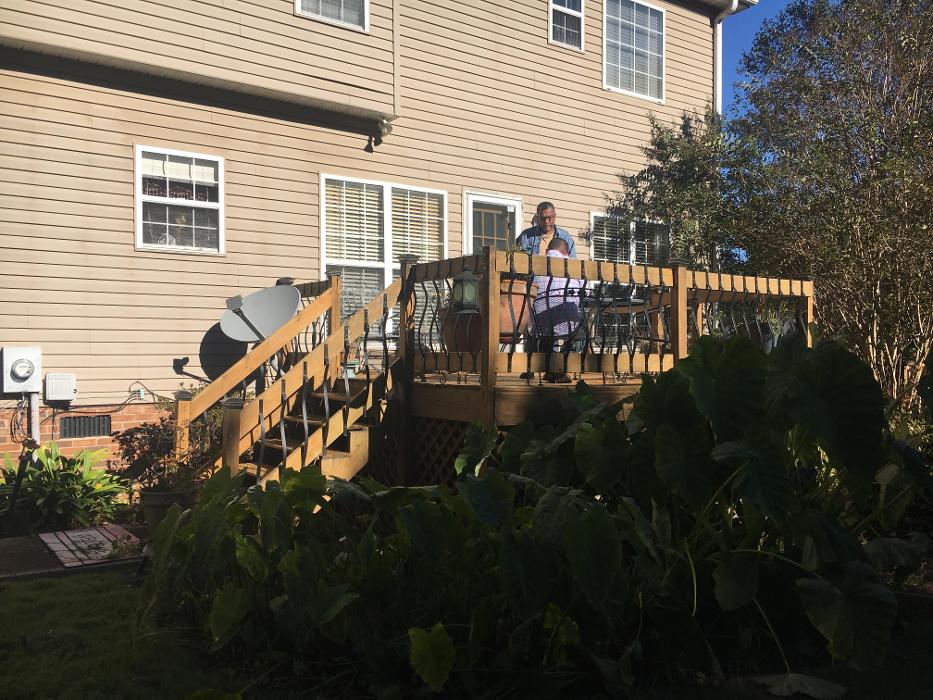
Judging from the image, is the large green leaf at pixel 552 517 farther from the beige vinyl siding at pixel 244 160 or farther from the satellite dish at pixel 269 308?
the beige vinyl siding at pixel 244 160

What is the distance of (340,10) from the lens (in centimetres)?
833

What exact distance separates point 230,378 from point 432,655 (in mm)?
3586

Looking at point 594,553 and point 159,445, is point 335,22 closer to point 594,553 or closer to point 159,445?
point 159,445

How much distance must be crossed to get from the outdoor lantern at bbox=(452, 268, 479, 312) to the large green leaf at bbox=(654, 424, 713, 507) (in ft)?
8.31

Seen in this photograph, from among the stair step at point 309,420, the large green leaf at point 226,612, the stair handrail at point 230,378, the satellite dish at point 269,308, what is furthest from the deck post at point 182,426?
the large green leaf at point 226,612

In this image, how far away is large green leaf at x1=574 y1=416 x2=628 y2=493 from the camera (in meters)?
3.18

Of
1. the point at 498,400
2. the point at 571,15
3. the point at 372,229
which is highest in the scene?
the point at 571,15

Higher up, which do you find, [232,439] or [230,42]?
[230,42]

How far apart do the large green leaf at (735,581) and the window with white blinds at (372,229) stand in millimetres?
6045

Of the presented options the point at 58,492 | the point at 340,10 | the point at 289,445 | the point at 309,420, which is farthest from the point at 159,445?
the point at 340,10

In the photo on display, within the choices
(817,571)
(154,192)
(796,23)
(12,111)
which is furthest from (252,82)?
(796,23)

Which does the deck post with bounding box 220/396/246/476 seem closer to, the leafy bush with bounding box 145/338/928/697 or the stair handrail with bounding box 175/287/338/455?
the stair handrail with bounding box 175/287/338/455

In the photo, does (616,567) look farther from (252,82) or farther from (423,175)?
(423,175)

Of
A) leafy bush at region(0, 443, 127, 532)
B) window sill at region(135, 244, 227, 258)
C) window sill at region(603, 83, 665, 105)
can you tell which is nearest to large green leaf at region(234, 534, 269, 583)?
leafy bush at region(0, 443, 127, 532)
